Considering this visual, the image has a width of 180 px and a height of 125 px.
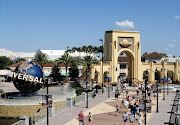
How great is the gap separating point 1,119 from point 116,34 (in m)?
45.0

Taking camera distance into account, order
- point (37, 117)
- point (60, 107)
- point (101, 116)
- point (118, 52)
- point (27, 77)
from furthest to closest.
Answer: point (118, 52) → point (27, 77) → point (60, 107) → point (101, 116) → point (37, 117)

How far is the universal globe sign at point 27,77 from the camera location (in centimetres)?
3303

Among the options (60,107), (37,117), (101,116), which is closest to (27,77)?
(60,107)

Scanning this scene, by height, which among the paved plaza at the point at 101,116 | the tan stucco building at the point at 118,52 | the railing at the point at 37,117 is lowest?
the paved plaza at the point at 101,116

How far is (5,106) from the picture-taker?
102 feet

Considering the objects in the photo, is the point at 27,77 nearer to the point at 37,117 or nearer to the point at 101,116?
the point at 37,117

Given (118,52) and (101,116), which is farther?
(118,52)

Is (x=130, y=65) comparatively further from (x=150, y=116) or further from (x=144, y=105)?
(x=144, y=105)

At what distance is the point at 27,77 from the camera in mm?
32969

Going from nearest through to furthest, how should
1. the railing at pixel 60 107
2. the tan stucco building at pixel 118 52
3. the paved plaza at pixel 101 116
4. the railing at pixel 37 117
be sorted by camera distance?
the railing at pixel 37 117, the paved plaza at pixel 101 116, the railing at pixel 60 107, the tan stucco building at pixel 118 52

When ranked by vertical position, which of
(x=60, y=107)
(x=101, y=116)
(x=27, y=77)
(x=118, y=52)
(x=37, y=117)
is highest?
(x=118, y=52)

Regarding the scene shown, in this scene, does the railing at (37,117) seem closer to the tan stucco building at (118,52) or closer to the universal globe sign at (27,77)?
the universal globe sign at (27,77)

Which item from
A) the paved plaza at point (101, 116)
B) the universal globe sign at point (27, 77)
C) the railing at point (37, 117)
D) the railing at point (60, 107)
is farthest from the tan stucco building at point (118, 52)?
the railing at point (37, 117)

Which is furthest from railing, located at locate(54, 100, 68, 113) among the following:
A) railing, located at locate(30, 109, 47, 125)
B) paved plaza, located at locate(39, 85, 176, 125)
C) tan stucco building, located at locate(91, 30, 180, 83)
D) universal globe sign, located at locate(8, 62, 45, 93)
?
tan stucco building, located at locate(91, 30, 180, 83)
